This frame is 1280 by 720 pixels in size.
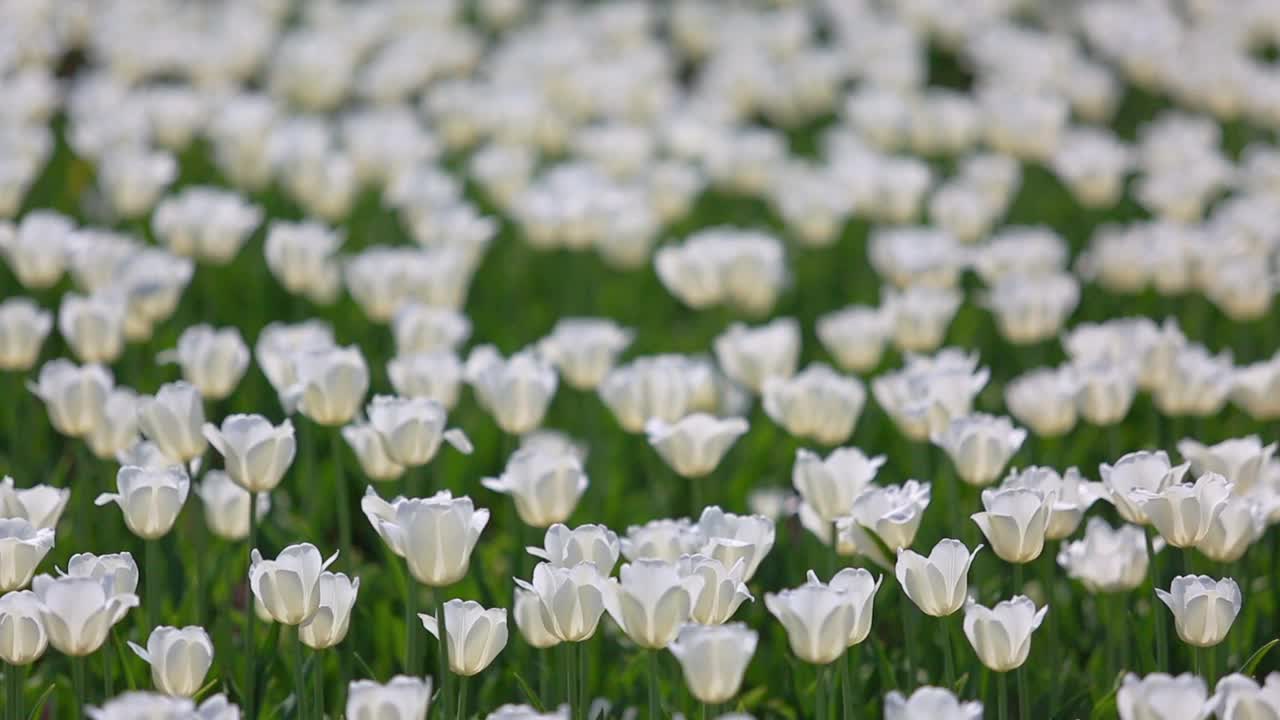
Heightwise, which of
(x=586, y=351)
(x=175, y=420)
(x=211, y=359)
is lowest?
(x=586, y=351)

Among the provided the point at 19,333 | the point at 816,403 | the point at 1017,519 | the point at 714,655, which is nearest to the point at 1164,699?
the point at 1017,519

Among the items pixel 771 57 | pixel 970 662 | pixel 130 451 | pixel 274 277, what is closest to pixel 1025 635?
pixel 970 662

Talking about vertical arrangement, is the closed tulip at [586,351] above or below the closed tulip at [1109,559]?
below

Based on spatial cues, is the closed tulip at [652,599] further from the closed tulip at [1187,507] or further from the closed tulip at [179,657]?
the closed tulip at [1187,507]

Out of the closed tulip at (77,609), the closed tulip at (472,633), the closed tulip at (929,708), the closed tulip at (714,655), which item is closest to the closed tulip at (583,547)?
the closed tulip at (472,633)

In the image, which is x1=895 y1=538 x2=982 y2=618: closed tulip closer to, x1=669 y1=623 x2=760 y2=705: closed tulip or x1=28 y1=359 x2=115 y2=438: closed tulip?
x1=669 y1=623 x2=760 y2=705: closed tulip

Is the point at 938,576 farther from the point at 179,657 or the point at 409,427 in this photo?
the point at 179,657
